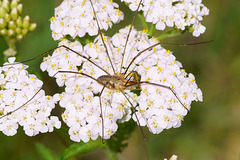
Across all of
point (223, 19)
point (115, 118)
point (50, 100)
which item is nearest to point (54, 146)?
point (50, 100)

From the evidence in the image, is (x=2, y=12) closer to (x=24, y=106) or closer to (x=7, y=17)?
(x=7, y=17)

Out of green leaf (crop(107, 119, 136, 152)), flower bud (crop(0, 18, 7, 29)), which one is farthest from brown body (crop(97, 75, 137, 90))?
flower bud (crop(0, 18, 7, 29))

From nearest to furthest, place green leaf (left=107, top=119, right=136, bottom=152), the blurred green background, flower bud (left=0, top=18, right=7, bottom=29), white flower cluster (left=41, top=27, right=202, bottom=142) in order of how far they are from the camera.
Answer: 1. white flower cluster (left=41, top=27, right=202, bottom=142)
2. green leaf (left=107, top=119, right=136, bottom=152)
3. flower bud (left=0, top=18, right=7, bottom=29)
4. the blurred green background

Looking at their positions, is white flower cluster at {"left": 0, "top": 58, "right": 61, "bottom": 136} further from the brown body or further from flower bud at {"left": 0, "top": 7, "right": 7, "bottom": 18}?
flower bud at {"left": 0, "top": 7, "right": 7, "bottom": 18}

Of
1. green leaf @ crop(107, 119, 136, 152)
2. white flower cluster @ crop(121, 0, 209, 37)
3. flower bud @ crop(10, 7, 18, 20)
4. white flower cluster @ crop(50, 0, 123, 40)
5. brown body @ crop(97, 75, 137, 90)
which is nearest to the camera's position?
brown body @ crop(97, 75, 137, 90)

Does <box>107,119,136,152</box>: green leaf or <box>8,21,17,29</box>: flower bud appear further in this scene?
<box>8,21,17,29</box>: flower bud

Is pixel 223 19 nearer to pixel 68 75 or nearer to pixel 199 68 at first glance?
pixel 199 68

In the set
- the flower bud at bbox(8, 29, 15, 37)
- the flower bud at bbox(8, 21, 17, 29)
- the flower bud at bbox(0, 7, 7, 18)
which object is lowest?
the flower bud at bbox(8, 29, 15, 37)

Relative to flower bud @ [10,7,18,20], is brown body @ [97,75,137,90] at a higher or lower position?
lower
